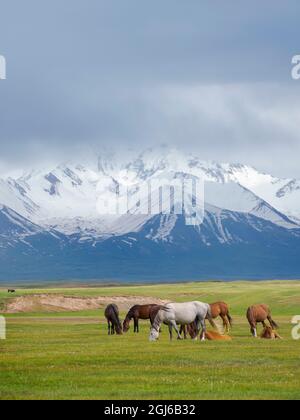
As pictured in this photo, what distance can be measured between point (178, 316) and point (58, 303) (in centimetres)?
5888

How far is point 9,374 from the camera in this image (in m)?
29.6

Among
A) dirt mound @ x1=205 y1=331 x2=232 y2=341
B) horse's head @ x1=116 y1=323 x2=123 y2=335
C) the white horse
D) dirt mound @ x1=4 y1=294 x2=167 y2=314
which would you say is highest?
dirt mound @ x1=4 y1=294 x2=167 y2=314

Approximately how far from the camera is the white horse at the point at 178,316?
44.2 metres

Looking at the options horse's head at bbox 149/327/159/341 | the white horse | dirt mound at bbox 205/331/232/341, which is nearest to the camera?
horse's head at bbox 149/327/159/341

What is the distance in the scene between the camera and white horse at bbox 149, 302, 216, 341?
44.2m

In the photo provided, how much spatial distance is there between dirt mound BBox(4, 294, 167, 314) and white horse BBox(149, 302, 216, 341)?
4925cm

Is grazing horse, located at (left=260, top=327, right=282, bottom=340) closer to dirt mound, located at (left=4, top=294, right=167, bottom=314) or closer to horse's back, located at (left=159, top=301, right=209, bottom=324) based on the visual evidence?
horse's back, located at (left=159, top=301, right=209, bottom=324)

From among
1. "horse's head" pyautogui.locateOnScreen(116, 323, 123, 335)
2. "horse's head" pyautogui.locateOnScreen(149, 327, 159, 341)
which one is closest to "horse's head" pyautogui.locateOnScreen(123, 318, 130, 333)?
"horse's head" pyautogui.locateOnScreen(116, 323, 123, 335)

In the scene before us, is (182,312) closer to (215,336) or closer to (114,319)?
(215,336)

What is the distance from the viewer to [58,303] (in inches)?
4023

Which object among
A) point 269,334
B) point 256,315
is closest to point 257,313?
point 256,315

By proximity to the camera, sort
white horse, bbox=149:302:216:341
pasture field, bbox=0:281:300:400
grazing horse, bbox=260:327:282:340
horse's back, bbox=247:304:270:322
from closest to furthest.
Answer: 1. pasture field, bbox=0:281:300:400
2. white horse, bbox=149:302:216:341
3. grazing horse, bbox=260:327:282:340
4. horse's back, bbox=247:304:270:322

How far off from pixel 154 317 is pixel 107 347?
7.37 meters
